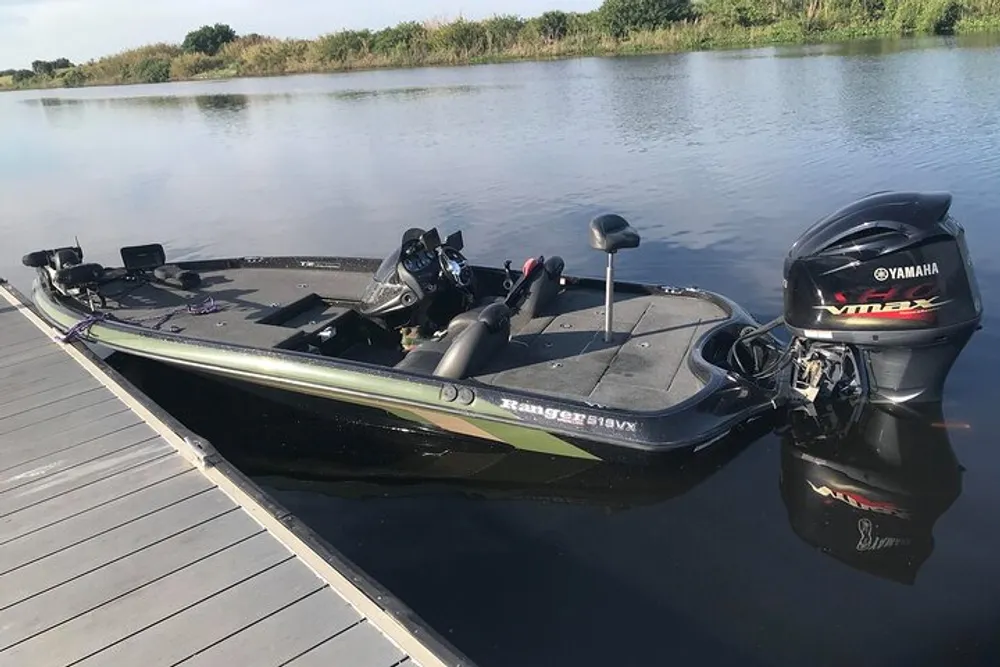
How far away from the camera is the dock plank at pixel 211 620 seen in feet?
9.02

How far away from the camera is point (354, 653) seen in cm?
269

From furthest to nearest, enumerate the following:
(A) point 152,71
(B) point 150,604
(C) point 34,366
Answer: (A) point 152,71, (C) point 34,366, (B) point 150,604

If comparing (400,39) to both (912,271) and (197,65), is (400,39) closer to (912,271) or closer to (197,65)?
(197,65)

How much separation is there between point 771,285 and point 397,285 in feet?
12.4

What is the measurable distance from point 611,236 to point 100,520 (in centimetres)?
310

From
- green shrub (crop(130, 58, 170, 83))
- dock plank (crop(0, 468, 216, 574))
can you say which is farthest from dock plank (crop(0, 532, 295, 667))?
green shrub (crop(130, 58, 170, 83))

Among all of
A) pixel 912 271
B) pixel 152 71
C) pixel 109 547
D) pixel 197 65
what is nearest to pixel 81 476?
pixel 109 547

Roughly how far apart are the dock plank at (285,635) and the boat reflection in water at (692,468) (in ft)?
5.51

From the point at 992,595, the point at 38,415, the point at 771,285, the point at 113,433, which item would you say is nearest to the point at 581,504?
the point at 992,595

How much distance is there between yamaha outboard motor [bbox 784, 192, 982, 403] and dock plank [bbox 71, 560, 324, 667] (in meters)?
2.90

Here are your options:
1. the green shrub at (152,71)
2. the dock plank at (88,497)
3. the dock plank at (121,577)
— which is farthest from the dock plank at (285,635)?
the green shrub at (152,71)

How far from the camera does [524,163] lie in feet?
46.7

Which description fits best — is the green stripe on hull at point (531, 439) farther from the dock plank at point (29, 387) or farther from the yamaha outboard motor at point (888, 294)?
the dock plank at point (29, 387)

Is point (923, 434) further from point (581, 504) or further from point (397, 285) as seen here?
point (397, 285)
